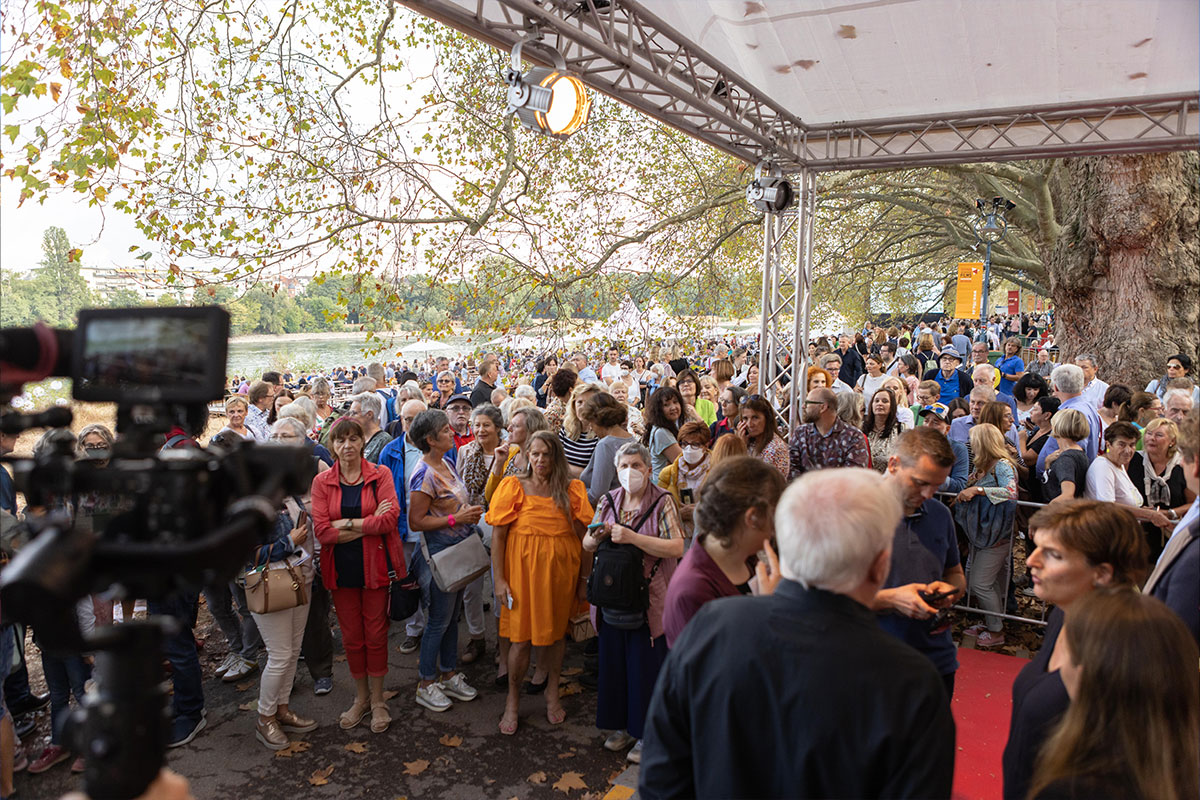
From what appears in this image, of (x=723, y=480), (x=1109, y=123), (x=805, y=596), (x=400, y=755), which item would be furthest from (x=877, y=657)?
(x=1109, y=123)

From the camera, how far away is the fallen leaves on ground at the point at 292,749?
4.08 meters

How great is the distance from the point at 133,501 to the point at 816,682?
1.27 meters

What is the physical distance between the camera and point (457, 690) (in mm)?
4668

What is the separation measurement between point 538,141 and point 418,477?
6.64m

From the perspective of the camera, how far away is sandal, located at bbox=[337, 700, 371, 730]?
14.2 ft

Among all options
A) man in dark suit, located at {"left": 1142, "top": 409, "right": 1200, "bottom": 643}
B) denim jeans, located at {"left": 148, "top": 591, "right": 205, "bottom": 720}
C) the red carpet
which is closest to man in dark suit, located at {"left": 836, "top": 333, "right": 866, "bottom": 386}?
the red carpet

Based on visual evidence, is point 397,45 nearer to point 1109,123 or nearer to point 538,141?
point 538,141

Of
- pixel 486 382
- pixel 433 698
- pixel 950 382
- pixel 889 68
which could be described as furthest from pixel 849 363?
pixel 433 698

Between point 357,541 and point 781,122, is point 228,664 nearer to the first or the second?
point 357,541

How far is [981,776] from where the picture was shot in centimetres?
353

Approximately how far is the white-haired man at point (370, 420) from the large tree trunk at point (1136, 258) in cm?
1172

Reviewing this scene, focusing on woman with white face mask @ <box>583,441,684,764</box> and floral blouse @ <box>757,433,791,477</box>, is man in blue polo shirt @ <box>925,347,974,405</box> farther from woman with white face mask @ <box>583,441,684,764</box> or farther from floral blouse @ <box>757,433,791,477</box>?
woman with white face mask @ <box>583,441,684,764</box>

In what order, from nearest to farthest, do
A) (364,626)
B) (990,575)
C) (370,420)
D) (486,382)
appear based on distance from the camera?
(364,626) < (990,575) < (370,420) < (486,382)

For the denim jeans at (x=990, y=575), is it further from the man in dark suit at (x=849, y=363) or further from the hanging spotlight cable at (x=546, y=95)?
the man in dark suit at (x=849, y=363)
